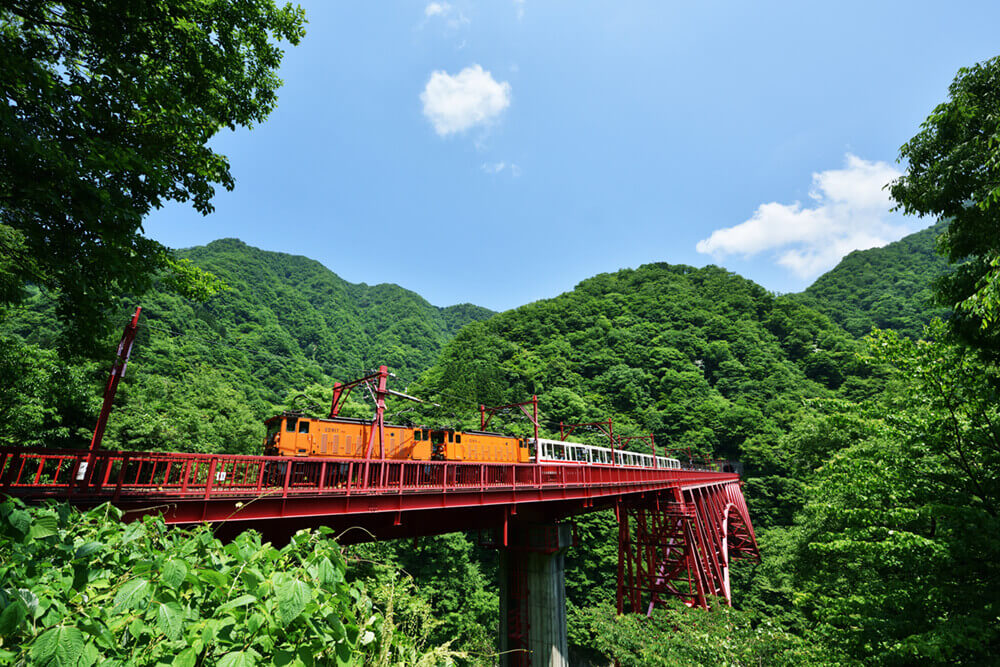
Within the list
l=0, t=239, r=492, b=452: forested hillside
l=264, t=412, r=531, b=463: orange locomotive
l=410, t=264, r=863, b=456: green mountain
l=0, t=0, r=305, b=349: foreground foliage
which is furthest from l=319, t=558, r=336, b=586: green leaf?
l=410, t=264, r=863, b=456: green mountain

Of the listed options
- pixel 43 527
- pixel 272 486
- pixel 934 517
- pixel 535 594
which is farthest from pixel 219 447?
pixel 934 517

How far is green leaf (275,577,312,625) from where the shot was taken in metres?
1.82

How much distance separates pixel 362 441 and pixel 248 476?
27.2 feet

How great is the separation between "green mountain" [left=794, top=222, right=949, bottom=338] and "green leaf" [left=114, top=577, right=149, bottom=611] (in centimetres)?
10599

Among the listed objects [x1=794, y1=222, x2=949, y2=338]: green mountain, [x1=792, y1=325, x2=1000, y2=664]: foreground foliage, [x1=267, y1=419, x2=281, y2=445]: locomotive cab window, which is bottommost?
[x1=792, y1=325, x2=1000, y2=664]: foreground foliage

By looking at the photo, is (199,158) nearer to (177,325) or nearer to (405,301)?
(177,325)

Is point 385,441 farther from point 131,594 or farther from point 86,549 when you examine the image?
point 131,594

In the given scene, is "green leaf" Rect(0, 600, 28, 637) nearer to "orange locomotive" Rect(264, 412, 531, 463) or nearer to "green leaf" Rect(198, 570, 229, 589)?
"green leaf" Rect(198, 570, 229, 589)

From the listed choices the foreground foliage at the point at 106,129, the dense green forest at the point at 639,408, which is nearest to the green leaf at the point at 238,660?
the dense green forest at the point at 639,408

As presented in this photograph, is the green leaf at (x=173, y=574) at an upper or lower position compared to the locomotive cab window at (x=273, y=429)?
lower

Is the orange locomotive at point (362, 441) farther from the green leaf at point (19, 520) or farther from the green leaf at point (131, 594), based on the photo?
the green leaf at point (131, 594)

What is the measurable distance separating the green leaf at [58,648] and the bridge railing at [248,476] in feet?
16.3

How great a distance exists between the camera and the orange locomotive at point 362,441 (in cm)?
1431

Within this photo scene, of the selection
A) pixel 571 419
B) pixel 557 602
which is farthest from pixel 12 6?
pixel 571 419
